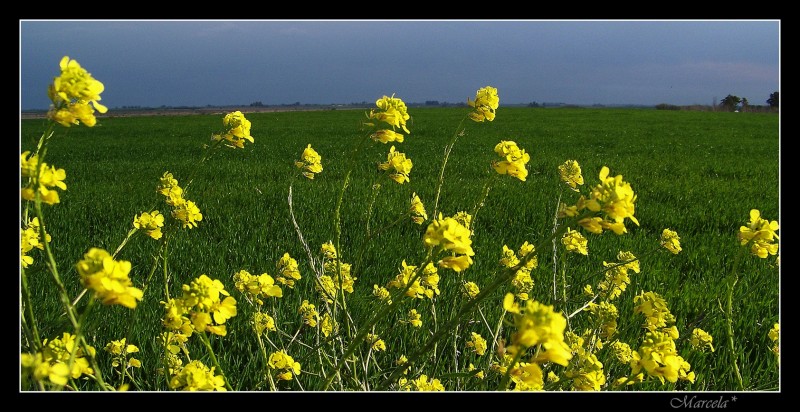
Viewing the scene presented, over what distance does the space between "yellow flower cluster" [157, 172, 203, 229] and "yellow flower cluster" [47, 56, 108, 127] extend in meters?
0.60

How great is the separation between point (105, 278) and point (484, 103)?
149 cm

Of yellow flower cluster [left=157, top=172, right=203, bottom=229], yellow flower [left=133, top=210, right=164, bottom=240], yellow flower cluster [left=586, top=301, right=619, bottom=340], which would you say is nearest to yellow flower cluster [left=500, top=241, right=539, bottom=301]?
yellow flower cluster [left=586, top=301, right=619, bottom=340]

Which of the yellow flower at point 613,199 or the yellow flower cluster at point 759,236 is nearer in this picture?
the yellow flower at point 613,199

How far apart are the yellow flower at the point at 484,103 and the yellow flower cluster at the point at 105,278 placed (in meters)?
1.39

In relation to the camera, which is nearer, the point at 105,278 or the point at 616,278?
the point at 105,278

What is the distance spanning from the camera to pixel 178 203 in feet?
5.89

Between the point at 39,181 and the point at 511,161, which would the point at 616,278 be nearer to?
the point at 511,161

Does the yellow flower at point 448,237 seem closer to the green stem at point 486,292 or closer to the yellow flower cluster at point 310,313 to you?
the green stem at point 486,292

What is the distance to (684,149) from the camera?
36.6 feet

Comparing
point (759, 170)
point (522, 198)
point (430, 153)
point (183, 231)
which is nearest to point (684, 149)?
point (759, 170)

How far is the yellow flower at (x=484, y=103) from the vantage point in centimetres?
206

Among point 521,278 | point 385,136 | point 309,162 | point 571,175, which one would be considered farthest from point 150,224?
point 571,175

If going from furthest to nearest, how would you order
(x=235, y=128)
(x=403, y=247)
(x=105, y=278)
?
(x=403, y=247), (x=235, y=128), (x=105, y=278)

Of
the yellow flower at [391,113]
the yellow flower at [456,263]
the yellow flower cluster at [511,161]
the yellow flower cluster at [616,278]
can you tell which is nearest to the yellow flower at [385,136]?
the yellow flower at [391,113]
